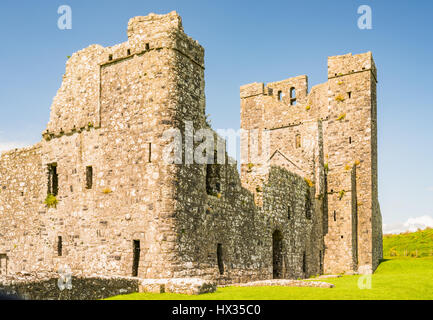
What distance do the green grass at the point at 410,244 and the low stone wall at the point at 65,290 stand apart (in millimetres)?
29294

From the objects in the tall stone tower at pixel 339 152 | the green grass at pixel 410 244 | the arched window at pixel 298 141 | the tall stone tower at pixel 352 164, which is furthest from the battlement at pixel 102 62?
the green grass at pixel 410 244

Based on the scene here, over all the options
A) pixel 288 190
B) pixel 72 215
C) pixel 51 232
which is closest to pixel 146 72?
pixel 72 215

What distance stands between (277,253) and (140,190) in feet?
33.0

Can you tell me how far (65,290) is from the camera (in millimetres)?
12789

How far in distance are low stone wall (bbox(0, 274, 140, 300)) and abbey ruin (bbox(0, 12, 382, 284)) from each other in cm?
259

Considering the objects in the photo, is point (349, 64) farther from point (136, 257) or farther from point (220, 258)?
point (136, 257)

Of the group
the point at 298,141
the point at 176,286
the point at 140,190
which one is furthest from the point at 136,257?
the point at 298,141

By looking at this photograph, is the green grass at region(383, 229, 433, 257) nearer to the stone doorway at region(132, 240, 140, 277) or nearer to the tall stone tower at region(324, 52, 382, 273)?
the tall stone tower at region(324, 52, 382, 273)

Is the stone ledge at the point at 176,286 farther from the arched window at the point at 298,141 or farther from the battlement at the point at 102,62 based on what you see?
the arched window at the point at 298,141

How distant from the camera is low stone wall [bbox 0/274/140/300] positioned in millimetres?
11891
